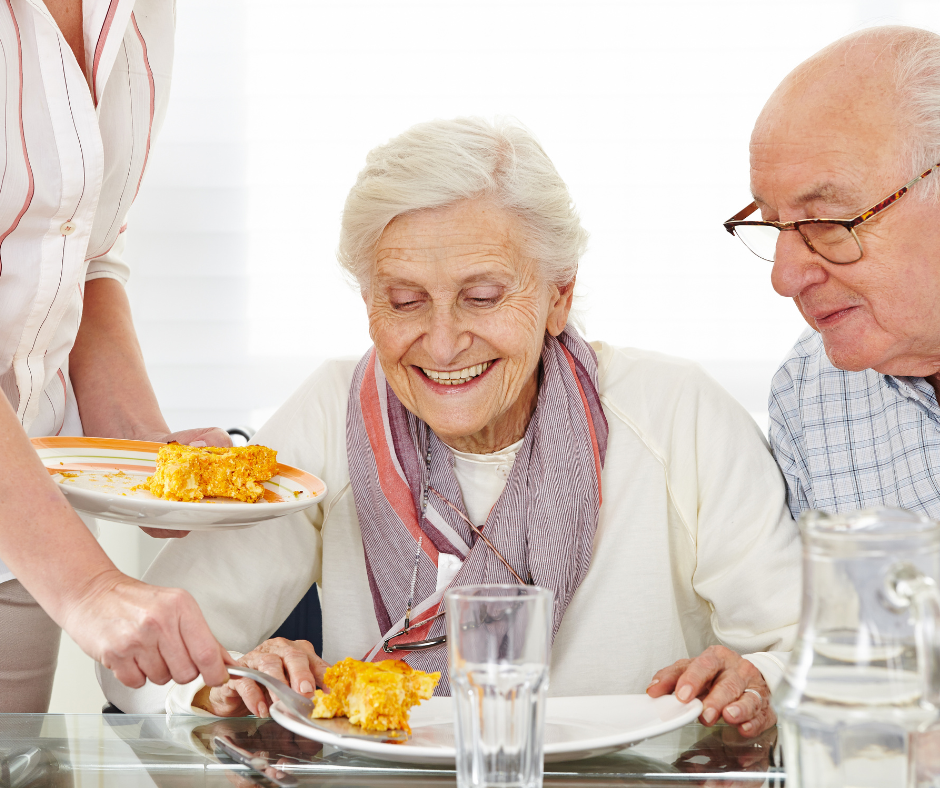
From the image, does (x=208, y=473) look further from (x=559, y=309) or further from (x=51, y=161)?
(x=559, y=309)

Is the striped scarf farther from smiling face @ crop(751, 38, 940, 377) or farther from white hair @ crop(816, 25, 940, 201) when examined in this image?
white hair @ crop(816, 25, 940, 201)

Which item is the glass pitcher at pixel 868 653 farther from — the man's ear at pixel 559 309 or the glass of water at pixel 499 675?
the man's ear at pixel 559 309

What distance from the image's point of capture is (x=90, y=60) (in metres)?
1.39

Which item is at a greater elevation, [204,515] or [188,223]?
[188,223]

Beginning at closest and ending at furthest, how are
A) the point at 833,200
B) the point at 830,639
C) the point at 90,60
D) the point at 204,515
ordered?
the point at 830,639
the point at 204,515
the point at 833,200
the point at 90,60

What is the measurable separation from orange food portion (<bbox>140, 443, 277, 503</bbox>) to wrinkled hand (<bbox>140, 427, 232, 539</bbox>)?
0.14 metres

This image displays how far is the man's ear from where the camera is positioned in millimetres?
1587

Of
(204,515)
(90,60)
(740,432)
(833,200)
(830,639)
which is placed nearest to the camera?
(830,639)

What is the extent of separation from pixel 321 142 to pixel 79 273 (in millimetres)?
2011

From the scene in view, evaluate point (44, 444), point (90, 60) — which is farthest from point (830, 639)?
point (90, 60)

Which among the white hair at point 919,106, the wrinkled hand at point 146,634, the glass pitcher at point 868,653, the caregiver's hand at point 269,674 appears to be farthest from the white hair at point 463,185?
the glass pitcher at point 868,653

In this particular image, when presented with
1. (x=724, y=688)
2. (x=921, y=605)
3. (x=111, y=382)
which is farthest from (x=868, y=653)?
(x=111, y=382)

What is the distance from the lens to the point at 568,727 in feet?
3.07

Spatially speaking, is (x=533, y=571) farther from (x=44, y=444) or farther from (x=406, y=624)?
(x=44, y=444)
